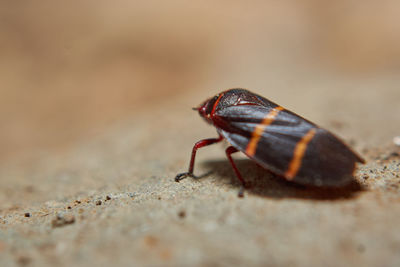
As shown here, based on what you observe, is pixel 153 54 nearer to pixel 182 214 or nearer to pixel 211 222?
pixel 182 214

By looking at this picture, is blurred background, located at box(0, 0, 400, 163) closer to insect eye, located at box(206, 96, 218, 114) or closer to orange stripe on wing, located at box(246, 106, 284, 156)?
insect eye, located at box(206, 96, 218, 114)

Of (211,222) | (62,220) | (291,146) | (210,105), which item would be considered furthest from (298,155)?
(62,220)

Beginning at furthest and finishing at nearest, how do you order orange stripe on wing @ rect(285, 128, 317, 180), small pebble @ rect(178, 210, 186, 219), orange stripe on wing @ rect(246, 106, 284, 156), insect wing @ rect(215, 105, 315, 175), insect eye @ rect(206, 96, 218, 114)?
1. insect eye @ rect(206, 96, 218, 114)
2. orange stripe on wing @ rect(246, 106, 284, 156)
3. insect wing @ rect(215, 105, 315, 175)
4. orange stripe on wing @ rect(285, 128, 317, 180)
5. small pebble @ rect(178, 210, 186, 219)

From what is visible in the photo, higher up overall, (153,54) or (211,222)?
(153,54)

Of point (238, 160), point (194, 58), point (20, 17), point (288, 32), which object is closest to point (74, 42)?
point (20, 17)

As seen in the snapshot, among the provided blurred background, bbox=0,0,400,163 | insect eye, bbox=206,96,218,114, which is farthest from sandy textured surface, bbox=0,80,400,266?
blurred background, bbox=0,0,400,163

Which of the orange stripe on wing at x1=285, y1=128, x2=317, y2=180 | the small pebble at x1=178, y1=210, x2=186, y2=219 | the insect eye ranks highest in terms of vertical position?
the insect eye

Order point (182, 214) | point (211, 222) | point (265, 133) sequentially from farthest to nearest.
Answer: point (265, 133), point (182, 214), point (211, 222)
